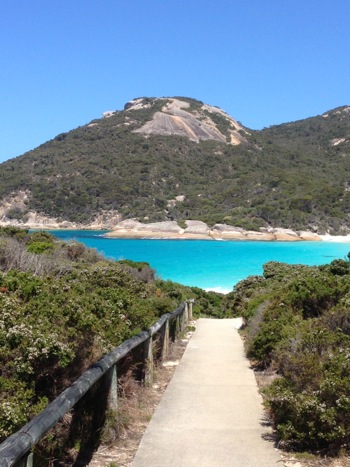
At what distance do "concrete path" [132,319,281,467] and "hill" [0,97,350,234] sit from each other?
95.9 metres

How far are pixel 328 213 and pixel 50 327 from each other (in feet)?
350

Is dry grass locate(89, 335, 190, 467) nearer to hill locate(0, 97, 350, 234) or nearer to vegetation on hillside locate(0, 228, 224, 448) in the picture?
vegetation on hillside locate(0, 228, 224, 448)

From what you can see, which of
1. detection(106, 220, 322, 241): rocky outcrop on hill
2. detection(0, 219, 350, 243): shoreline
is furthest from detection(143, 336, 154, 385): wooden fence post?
detection(106, 220, 322, 241): rocky outcrop on hill

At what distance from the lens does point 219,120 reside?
175 m

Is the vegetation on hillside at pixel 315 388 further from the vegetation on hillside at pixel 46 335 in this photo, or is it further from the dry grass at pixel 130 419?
the vegetation on hillside at pixel 46 335

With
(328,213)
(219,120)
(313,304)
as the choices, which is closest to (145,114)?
(219,120)

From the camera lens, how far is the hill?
109750mm

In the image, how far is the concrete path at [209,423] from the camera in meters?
4.02

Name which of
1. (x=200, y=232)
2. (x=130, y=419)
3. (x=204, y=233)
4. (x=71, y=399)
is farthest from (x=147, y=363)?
(x=200, y=232)

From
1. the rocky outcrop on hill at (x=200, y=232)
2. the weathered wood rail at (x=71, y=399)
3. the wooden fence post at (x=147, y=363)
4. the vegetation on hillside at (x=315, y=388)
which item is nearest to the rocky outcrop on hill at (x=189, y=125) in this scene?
the rocky outcrop on hill at (x=200, y=232)

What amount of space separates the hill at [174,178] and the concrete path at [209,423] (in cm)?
9587

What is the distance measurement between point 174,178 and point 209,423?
125 m

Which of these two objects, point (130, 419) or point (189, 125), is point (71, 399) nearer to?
point (130, 419)

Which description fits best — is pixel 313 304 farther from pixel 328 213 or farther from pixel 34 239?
pixel 328 213
